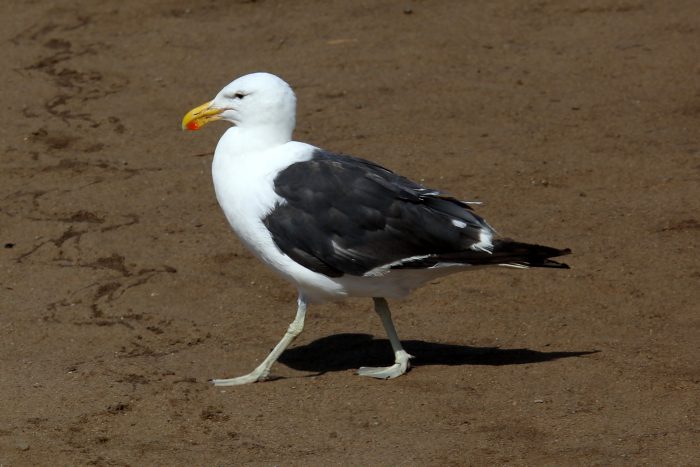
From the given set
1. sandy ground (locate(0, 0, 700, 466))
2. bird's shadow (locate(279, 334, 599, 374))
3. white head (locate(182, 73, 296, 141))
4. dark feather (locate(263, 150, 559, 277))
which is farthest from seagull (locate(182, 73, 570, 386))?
sandy ground (locate(0, 0, 700, 466))

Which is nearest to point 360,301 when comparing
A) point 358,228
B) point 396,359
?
point 396,359

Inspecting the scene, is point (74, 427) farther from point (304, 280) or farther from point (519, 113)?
point (519, 113)

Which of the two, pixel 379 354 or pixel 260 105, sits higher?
pixel 260 105

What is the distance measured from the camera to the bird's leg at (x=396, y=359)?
676 cm

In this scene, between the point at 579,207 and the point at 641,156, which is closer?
the point at 579,207

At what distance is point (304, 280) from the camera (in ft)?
21.5

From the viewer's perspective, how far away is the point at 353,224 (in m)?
6.55

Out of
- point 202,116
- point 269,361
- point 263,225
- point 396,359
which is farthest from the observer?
point 202,116

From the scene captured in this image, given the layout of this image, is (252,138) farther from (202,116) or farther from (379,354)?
(379,354)

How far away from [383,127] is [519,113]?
4.02 feet

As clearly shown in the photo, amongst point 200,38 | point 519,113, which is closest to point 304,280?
point 519,113

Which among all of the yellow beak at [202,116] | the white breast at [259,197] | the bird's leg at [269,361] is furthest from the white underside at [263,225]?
the yellow beak at [202,116]

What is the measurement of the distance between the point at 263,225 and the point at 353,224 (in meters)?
0.49

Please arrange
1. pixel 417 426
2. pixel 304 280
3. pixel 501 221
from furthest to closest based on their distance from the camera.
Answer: pixel 501 221, pixel 304 280, pixel 417 426
